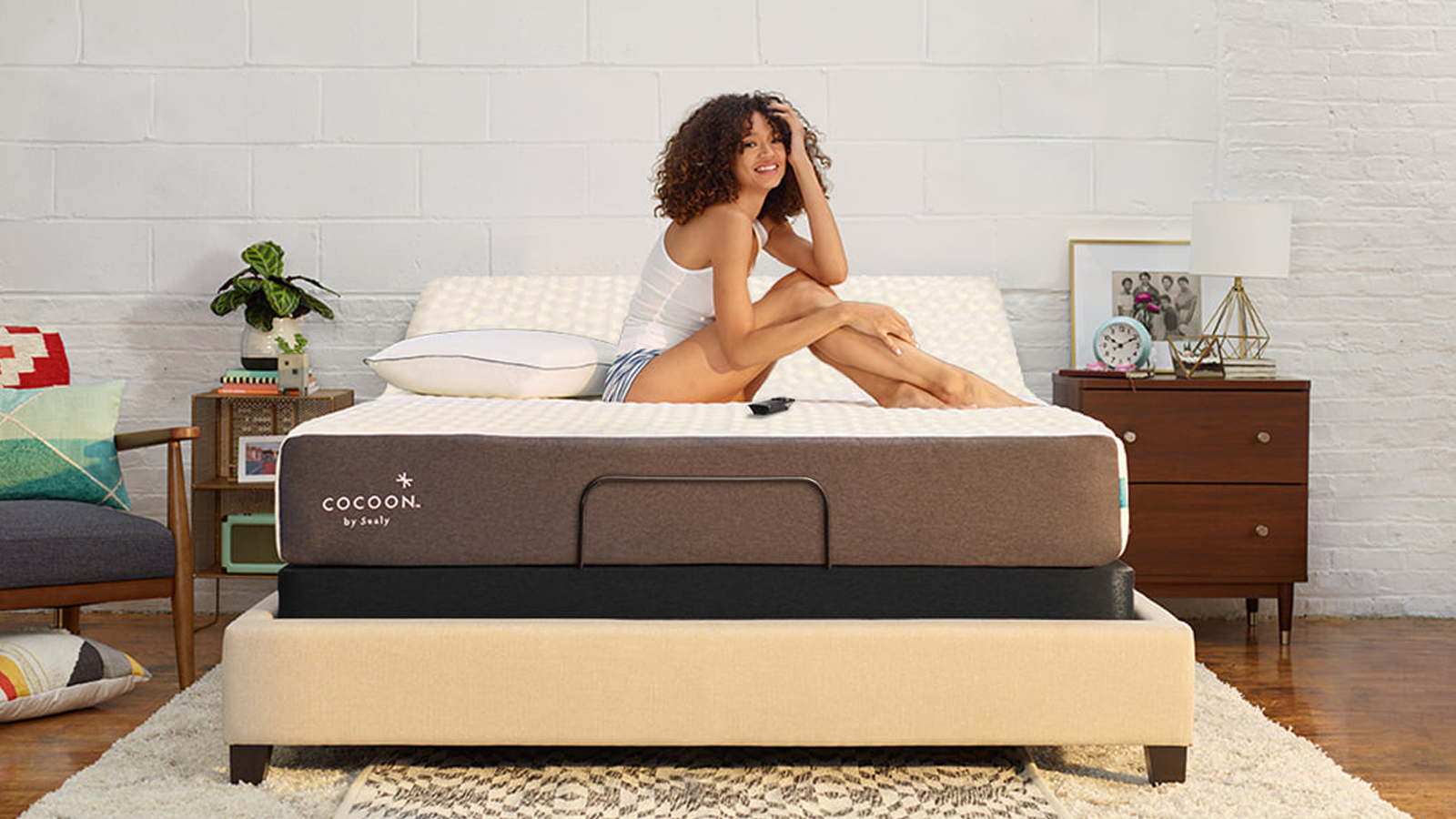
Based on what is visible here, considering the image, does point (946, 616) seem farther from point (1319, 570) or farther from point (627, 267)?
point (1319, 570)

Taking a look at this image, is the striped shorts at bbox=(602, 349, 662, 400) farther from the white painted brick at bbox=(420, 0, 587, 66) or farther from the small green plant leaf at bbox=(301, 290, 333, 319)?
the white painted brick at bbox=(420, 0, 587, 66)

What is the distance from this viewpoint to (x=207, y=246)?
3.84 metres

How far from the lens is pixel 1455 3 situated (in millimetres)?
3840

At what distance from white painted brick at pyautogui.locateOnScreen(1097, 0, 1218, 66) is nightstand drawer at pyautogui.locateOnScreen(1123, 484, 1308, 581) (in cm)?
138

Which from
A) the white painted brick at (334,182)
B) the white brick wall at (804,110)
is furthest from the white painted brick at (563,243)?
the white painted brick at (334,182)

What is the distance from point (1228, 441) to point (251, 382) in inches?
105

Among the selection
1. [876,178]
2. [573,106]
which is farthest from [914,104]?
[573,106]

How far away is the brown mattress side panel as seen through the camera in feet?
6.72

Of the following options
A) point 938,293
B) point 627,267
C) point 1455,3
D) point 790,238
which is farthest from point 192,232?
point 1455,3

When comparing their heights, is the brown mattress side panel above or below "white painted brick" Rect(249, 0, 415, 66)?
below

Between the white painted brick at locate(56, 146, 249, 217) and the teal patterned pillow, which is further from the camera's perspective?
the white painted brick at locate(56, 146, 249, 217)

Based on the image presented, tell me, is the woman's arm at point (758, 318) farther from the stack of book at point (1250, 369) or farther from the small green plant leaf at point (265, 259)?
the small green plant leaf at point (265, 259)

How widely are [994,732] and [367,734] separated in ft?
3.27

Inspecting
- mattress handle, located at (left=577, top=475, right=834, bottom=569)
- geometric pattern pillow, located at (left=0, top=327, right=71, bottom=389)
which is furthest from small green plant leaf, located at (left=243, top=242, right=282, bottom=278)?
mattress handle, located at (left=577, top=475, right=834, bottom=569)
